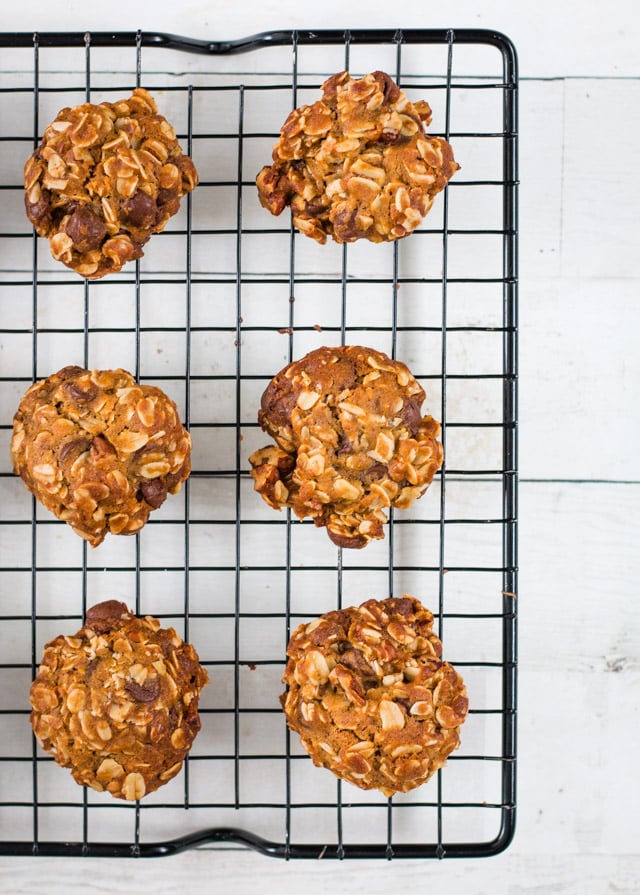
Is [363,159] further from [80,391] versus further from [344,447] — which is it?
[80,391]

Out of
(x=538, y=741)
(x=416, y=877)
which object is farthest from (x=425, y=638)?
(x=416, y=877)

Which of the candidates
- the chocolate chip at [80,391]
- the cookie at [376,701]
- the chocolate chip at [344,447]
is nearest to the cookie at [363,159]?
the chocolate chip at [344,447]

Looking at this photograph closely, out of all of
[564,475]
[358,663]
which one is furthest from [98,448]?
[564,475]

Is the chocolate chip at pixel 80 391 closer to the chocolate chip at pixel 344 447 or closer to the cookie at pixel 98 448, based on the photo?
the cookie at pixel 98 448

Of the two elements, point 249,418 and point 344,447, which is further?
point 249,418

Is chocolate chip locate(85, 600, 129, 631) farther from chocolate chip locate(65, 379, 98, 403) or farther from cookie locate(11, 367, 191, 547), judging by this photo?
chocolate chip locate(65, 379, 98, 403)

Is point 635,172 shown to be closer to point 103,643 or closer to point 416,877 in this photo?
point 103,643
